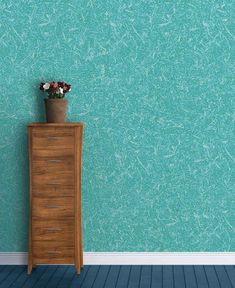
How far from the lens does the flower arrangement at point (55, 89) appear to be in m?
5.45

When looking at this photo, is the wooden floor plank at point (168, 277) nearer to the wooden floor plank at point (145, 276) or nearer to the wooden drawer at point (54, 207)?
the wooden floor plank at point (145, 276)

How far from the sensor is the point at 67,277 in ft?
17.3

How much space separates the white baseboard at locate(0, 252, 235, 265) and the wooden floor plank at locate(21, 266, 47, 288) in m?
0.23

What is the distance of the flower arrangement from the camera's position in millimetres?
5449

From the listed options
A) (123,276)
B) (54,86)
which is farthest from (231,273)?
(54,86)

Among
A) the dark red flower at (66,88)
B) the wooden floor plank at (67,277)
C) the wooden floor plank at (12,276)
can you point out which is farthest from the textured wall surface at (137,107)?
the wooden floor plank at (12,276)

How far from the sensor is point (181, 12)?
218 inches

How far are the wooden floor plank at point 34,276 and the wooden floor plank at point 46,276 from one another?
0.02 m

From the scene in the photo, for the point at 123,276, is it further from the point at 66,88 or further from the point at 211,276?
the point at 66,88

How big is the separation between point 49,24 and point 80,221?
A: 1.68 metres

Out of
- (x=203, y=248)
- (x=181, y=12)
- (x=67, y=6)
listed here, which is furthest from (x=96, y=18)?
(x=203, y=248)

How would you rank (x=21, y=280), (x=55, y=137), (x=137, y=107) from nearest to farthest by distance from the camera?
(x=21, y=280) < (x=55, y=137) < (x=137, y=107)

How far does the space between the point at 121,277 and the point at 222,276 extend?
2.62 ft

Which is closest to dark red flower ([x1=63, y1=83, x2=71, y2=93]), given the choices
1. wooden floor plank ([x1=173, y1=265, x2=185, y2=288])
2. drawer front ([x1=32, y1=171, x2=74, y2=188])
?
drawer front ([x1=32, y1=171, x2=74, y2=188])
